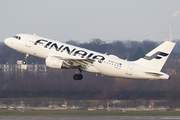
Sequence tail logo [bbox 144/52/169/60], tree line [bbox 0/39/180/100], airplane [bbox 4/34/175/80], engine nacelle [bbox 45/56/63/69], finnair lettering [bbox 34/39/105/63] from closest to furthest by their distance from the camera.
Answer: engine nacelle [bbox 45/56/63/69], airplane [bbox 4/34/175/80], finnair lettering [bbox 34/39/105/63], tail logo [bbox 144/52/169/60], tree line [bbox 0/39/180/100]

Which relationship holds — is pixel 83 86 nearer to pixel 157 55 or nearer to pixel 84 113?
pixel 84 113

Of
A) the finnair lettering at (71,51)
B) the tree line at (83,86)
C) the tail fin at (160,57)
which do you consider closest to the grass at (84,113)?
the tree line at (83,86)

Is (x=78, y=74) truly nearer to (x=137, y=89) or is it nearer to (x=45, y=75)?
(x=137, y=89)

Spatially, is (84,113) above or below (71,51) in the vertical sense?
below

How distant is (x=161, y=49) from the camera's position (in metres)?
45.2

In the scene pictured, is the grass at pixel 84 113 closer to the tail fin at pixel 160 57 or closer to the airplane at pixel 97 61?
the airplane at pixel 97 61

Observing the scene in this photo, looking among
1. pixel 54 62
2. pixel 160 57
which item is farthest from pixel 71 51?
pixel 160 57

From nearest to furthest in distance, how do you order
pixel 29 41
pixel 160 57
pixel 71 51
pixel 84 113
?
pixel 71 51, pixel 160 57, pixel 29 41, pixel 84 113

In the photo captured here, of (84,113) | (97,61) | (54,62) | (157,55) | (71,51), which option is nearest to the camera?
(54,62)

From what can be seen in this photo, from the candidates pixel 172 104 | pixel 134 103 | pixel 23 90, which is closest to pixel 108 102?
pixel 134 103

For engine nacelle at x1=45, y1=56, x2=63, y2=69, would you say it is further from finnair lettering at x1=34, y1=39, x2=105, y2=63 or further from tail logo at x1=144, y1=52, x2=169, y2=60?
tail logo at x1=144, y1=52, x2=169, y2=60

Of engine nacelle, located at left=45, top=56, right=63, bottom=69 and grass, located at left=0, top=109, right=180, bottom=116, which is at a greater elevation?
engine nacelle, located at left=45, top=56, right=63, bottom=69

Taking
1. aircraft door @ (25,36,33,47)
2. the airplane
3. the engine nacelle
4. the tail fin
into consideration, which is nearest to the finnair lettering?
the airplane

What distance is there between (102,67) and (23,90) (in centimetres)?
2137
